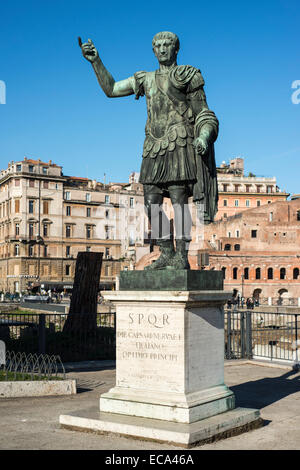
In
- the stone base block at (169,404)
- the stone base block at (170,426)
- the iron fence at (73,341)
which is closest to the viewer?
the stone base block at (170,426)

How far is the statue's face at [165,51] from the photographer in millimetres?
6277

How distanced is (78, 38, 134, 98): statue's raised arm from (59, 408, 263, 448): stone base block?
3684 millimetres

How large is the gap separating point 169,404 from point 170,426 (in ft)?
0.76

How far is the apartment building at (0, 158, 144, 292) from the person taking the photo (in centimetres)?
6656

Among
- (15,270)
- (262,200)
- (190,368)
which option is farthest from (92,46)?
(262,200)

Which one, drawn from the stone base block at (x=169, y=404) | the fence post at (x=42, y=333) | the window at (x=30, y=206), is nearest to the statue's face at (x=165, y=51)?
the stone base block at (x=169, y=404)

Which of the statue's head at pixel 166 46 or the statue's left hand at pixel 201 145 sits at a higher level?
the statue's head at pixel 166 46

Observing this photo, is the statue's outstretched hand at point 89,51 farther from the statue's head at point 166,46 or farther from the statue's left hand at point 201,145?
the statue's left hand at point 201,145

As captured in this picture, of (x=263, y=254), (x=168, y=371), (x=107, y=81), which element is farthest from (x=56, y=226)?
(x=168, y=371)

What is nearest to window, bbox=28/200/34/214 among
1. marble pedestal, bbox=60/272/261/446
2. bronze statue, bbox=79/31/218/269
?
bronze statue, bbox=79/31/218/269

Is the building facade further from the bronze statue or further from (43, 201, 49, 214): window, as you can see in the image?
the bronze statue

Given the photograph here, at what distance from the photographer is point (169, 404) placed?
18.0 feet

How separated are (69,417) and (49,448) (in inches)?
25.5

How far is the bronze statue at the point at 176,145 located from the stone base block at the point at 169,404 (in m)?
1.37
